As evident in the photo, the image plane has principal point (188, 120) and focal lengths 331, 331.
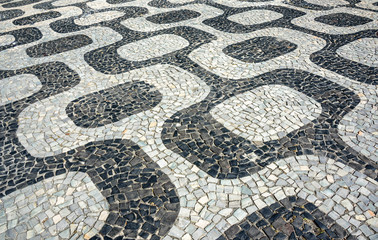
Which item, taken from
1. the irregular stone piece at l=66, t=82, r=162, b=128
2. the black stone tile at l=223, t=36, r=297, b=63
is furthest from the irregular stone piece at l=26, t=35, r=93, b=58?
the black stone tile at l=223, t=36, r=297, b=63

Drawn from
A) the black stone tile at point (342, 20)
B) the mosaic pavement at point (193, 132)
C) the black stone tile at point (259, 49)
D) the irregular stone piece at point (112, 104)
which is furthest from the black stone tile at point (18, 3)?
the black stone tile at point (342, 20)

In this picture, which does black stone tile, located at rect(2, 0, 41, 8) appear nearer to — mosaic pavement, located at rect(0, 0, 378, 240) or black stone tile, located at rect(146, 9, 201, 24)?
mosaic pavement, located at rect(0, 0, 378, 240)

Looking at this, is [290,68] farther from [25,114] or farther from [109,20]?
[109,20]

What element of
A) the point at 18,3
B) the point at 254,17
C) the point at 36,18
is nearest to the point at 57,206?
the point at 254,17

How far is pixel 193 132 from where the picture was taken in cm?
661

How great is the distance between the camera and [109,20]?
1332 cm

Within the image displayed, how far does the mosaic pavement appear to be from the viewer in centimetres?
488

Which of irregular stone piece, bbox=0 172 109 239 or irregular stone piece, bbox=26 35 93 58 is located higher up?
irregular stone piece, bbox=0 172 109 239

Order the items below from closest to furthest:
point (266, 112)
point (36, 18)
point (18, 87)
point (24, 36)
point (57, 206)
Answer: point (57, 206), point (266, 112), point (18, 87), point (24, 36), point (36, 18)

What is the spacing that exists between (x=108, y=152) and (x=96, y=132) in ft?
2.51

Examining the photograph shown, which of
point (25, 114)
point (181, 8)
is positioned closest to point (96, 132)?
point (25, 114)

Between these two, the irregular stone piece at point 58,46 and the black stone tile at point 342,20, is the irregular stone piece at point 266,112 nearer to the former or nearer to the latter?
the black stone tile at point 342,20

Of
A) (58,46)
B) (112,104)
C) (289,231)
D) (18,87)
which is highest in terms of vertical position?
(289,231)

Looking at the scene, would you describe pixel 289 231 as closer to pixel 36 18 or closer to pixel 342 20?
pixel 342 20
